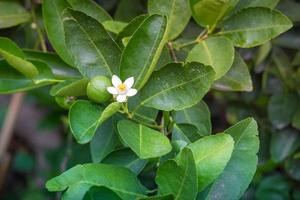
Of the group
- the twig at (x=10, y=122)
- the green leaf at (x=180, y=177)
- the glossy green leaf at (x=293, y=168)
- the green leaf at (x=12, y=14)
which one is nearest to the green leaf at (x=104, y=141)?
the green leaf at (x=180, y=177)

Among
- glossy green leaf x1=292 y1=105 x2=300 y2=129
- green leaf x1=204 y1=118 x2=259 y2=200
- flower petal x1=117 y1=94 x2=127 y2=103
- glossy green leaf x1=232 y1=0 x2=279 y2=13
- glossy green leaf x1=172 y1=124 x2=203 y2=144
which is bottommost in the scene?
glossy green leaf x1=292 y1=105 x2=300 y2=129

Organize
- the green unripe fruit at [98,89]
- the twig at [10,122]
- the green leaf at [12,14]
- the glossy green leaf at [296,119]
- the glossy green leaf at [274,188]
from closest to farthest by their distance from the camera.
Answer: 1. the green unripe fruit at [98,89]
2. the green leaf at [12,14]
3. the glossy green leaf at [296,119]
4. the glossy green leaf at [274,188]
5. the twig at [10,122]

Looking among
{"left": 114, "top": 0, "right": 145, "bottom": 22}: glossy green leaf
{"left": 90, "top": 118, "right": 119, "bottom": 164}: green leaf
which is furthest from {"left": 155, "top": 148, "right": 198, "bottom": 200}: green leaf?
{"left": 114, "top": 0, "right": 145, "bottom": 22}: glossy green leaf

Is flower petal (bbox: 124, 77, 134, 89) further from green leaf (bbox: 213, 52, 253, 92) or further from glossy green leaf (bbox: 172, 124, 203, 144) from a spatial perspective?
green leaf (bbox: 213, 52, 253, 92)

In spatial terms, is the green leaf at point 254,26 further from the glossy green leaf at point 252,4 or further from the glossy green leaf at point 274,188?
the glossy green leaf at point 274,188

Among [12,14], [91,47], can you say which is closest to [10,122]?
[12,14]

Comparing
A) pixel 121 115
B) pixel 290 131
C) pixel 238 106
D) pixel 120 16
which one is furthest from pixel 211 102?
pixel 121 115
